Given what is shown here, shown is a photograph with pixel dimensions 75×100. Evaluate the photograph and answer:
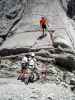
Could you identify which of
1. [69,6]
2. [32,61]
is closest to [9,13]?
[69,6]

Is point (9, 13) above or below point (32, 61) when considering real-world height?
above

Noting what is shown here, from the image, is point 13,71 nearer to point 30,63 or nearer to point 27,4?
point 30,63

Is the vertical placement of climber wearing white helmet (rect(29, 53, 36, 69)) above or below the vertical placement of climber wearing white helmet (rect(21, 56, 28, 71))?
below

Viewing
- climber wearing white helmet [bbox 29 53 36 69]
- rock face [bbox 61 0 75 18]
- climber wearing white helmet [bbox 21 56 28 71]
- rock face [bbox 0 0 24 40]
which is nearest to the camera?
climber wearing white helmet [bbox 21 56 28 71]

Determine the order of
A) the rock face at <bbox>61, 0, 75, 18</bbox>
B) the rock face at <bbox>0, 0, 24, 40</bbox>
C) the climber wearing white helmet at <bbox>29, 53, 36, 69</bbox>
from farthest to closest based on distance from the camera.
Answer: the rock face at <bbox>61, 0, 75, 18</bbox>, the rock face at <bbox>0, 0, 24, 40</bbox>, the climber wearing white helmet at <bbox>29, 53, 36, 69</bbox>

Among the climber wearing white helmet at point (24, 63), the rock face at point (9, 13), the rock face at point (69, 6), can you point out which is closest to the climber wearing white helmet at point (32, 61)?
the climber wearing white helmet at point (24, 63)

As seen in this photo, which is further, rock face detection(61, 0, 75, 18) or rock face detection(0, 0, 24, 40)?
rock face detection(61, 0, 75, 18)

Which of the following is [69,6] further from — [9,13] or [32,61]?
[32,61]

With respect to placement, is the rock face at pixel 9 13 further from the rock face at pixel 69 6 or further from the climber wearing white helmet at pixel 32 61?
the climber wearing white helmet at pixel 32 61

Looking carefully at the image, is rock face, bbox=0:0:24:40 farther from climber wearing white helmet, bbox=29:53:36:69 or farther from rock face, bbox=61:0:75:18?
climber wearing white helmet, bbox=29:53:36:69

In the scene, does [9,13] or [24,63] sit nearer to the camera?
[24,63]

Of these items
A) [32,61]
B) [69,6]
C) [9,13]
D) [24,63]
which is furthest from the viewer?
[69,6]

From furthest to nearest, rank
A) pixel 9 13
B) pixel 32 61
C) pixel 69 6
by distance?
pixel 69 6 → pixel 9 13 → pixel 32 61

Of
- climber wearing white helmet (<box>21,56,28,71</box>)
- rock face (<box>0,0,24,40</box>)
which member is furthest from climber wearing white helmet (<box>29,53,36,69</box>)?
rock face (<box>0,0,24,40</box>)
